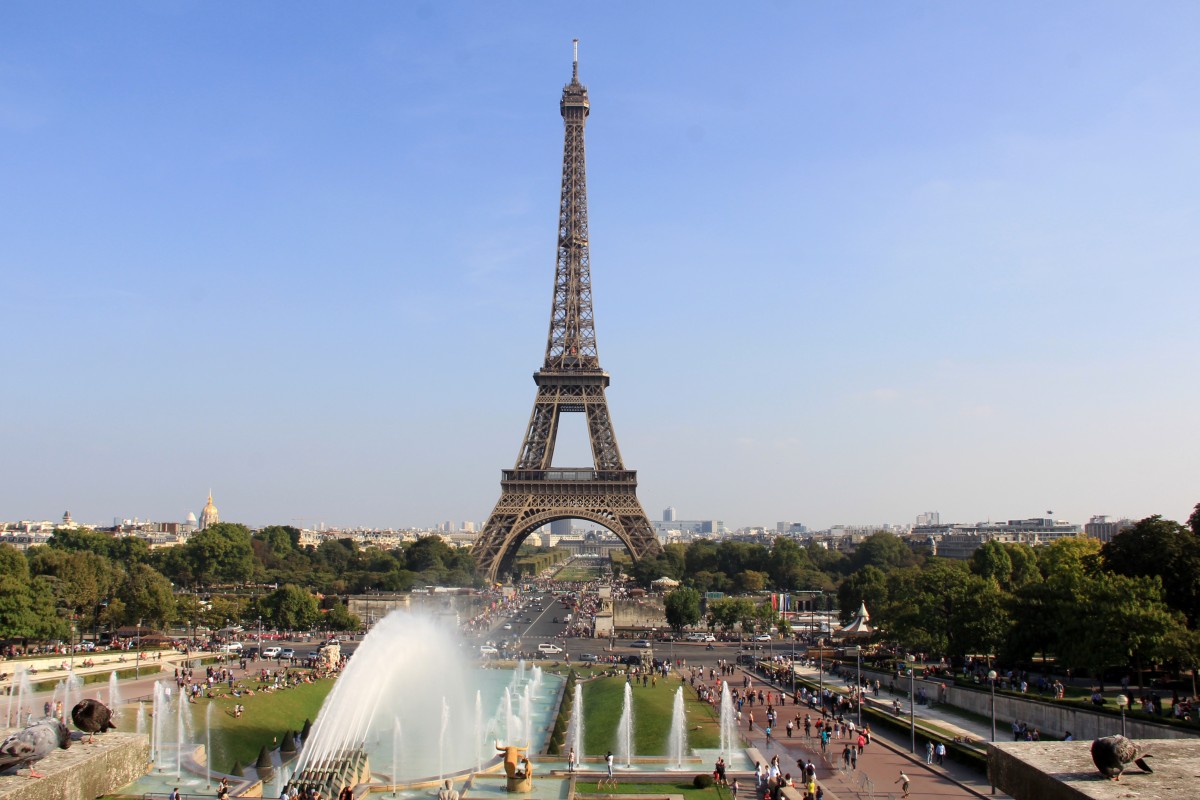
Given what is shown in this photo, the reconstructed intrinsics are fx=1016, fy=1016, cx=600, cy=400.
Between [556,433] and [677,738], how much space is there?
229 feet

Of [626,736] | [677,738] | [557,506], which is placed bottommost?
[626,736]

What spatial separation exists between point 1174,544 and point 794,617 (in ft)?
165

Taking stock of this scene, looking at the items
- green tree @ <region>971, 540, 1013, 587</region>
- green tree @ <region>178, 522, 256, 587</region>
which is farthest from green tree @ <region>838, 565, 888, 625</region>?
green tree @ <region>178, 522, 256, 587</region>

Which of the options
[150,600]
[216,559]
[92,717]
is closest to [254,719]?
[150,600]

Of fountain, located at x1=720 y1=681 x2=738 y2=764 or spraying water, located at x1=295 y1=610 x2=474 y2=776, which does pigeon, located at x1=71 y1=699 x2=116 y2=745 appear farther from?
fountain, located at x1=720 y1=681 x2=738 y2=764

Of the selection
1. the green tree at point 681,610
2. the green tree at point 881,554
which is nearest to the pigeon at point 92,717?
the green tree at point 681,610

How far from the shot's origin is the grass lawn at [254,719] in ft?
131

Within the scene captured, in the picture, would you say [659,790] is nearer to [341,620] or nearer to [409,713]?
[409,713]

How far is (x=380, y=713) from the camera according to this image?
45875 millimetres

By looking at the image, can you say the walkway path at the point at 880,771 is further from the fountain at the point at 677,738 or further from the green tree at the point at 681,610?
the green tree at the point at 681,610

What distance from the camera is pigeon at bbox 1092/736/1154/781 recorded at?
6.11 metres

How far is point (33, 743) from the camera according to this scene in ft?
22.5

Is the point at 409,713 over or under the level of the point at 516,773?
under

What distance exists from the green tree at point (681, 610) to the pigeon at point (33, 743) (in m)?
75.3
